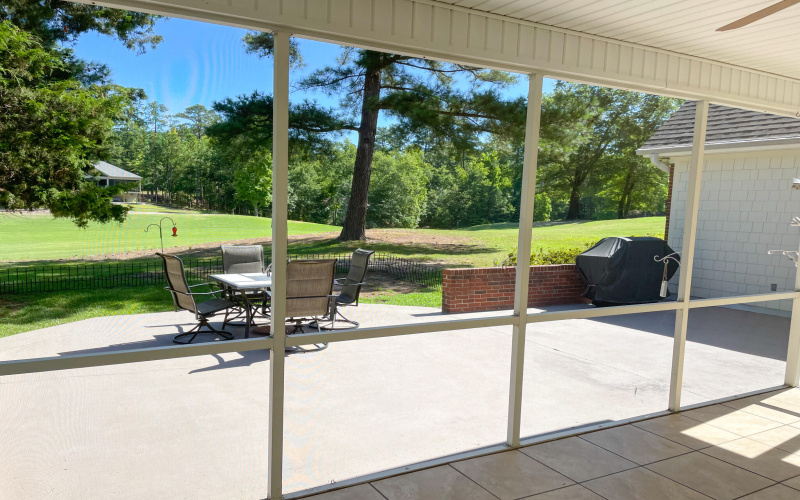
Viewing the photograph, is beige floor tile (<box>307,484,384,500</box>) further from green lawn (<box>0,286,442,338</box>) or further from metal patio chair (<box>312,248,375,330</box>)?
green lawn (<box>0,286,442,338</box>)

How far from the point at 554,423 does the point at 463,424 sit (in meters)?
0.64

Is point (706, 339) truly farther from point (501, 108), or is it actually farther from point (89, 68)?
point (89, 68)

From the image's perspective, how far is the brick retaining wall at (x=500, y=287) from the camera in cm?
836

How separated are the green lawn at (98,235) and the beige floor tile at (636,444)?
A: 37.1ft

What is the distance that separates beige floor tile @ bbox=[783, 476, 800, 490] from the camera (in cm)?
285

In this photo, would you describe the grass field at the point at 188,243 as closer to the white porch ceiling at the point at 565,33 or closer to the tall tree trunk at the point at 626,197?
the tall tree trunk at the point at 626,197

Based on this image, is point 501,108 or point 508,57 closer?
point 508,57

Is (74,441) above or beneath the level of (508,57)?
beneath

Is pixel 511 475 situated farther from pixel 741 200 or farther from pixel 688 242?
pixel 741 200

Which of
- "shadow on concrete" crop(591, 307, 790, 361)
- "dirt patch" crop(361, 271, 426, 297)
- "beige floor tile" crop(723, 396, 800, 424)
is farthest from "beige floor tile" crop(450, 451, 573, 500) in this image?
"dirt patch" crop(361, 271, 426, 297)

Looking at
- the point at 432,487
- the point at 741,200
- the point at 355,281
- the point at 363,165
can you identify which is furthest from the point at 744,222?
the point at 363,165

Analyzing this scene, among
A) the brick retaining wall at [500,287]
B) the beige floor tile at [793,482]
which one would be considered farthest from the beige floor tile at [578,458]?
the brick retaining wall at [500,287]

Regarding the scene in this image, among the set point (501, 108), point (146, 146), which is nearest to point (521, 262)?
point (501, 108)

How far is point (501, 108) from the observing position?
39.8 ft
